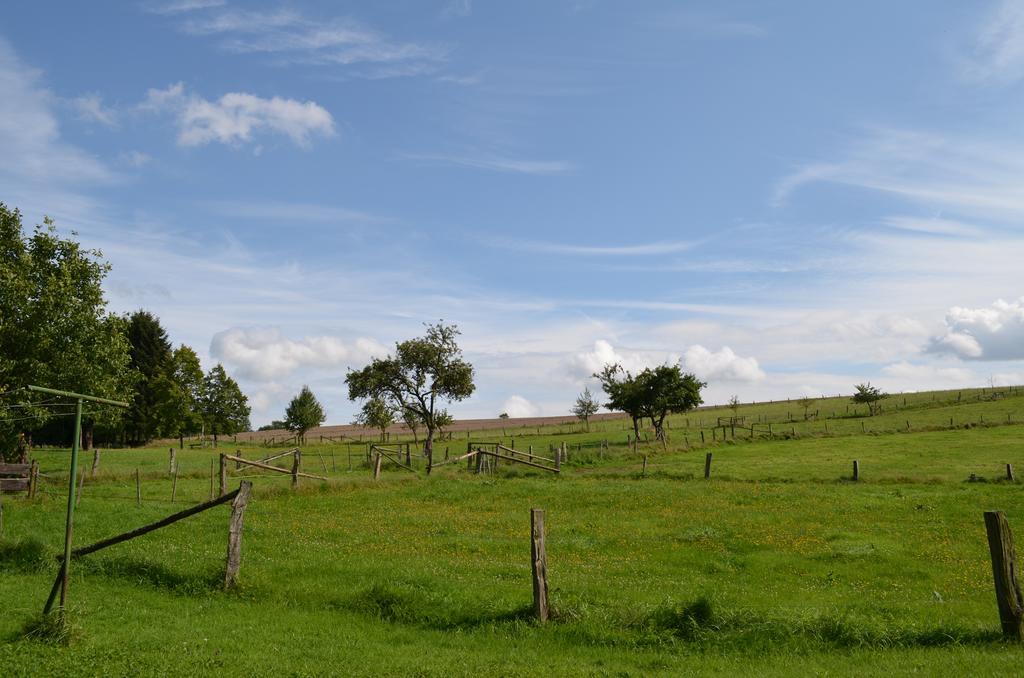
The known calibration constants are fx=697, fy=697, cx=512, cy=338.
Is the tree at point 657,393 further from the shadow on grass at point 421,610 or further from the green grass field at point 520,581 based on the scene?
the shadow on grass at point 421,610

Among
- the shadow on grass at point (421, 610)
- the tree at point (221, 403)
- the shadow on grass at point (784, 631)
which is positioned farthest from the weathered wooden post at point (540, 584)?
the tree at point (221, 403)

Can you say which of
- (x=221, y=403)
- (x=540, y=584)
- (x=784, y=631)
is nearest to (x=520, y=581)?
(x=540, y=584)

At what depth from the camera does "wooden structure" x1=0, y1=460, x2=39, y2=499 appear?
2988cm

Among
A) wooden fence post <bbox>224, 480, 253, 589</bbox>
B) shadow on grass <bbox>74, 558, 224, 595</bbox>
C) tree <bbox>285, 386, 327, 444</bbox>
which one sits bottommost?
shadow on grass <bbox>74, 558, 224, 595</bbox>

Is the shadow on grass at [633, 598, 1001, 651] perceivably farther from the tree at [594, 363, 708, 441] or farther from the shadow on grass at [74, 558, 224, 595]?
the tree at [594, 363, 708, 441]

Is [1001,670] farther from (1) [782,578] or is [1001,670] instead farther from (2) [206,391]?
(2) [206,391]

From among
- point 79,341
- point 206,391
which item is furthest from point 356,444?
point 79,341

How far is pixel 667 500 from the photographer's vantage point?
33.1 metres

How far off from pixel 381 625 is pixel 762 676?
24.5 ft

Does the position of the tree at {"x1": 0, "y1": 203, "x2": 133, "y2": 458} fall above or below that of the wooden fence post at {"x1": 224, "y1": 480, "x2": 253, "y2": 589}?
above

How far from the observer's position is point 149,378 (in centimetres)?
8350

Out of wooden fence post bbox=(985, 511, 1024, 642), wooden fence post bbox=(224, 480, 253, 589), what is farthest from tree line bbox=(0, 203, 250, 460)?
wooden fence post bbox=(985, 511, 1024, 642)

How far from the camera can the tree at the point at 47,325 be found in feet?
111

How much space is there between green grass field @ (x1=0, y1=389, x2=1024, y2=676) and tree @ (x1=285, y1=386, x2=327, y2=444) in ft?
204
